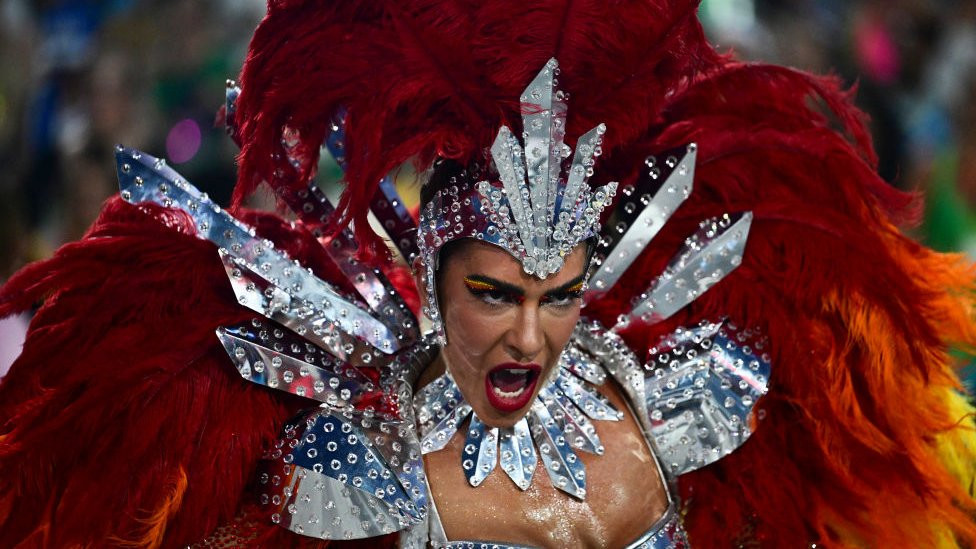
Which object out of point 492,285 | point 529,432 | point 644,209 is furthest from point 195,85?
point 492,285

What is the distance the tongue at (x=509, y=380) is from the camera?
1.84 meters

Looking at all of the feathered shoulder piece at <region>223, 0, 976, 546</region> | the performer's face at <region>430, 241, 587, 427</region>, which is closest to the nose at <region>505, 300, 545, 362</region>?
the performer's face at <region>430, 241, 587, 427</region>

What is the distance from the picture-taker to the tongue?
184 cm

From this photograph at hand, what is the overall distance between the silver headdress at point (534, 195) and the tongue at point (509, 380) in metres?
0.18

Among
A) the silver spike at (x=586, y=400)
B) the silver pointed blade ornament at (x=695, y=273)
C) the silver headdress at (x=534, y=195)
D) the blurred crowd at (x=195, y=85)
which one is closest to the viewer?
the silver headdress at (x=534, y=195)

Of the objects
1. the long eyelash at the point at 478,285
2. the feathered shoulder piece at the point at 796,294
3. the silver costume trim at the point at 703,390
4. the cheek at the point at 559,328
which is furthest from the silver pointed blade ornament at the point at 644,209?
the long eyelash at the point at 478,285

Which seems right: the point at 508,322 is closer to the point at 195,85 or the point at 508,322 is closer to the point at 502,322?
the point at 502,322

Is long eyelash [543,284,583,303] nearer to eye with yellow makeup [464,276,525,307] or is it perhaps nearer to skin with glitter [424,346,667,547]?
eye with yellow makeup [464,276,525,307]

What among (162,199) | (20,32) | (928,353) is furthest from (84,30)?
(928,353)

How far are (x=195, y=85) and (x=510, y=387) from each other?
3209 mm

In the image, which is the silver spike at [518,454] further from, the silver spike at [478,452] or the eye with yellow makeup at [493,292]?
the eye with yellow makeup at [493,292]

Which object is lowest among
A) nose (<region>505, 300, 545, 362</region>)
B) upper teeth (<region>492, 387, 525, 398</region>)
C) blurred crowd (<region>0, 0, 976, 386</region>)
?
upper teeth (<region>492, 387, 525, 398</region>)

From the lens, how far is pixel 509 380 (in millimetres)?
1849

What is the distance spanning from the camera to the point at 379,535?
1863 mm
